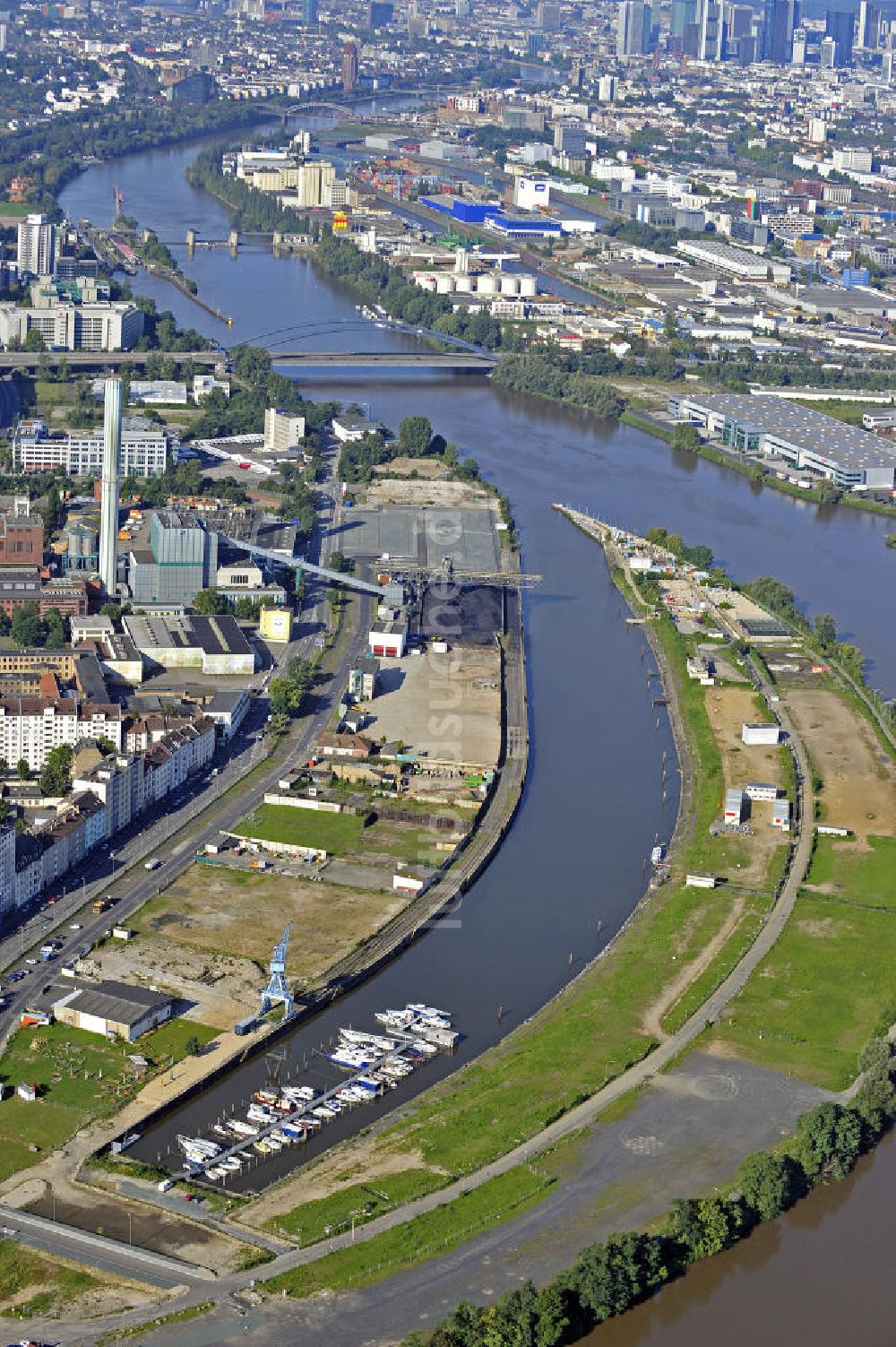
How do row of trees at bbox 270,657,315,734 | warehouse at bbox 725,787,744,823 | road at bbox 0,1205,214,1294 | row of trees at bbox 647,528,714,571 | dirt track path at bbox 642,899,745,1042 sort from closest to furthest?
road at bbox 0,1205,214,1294 → dirt track path at bbox 642,899,745,1042 → warehouse at bbox 725,787,744,823 → row of trees at bbox 270,657,315,734 → row of trees at bbox 647,528,714,571

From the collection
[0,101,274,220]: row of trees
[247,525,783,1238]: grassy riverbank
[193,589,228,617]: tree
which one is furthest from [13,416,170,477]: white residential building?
[0,101,274,220]: row of trees

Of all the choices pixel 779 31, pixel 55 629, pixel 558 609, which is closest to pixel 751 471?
pixel 558 609

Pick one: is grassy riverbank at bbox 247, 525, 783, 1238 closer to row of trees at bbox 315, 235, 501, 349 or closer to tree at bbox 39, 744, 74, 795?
tree at bbox 39, 744, 74, 795

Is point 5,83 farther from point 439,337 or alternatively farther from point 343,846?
point 343,846

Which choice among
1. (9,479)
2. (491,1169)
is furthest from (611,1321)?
(9,479)

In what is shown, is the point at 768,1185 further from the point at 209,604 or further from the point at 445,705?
the point at 209,604

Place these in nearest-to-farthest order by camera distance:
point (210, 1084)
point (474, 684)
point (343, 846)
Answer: point (210, 1084) < point (343, 846) < point (474, 684)

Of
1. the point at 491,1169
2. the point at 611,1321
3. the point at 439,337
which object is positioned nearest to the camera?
A: the point at 611,1321
